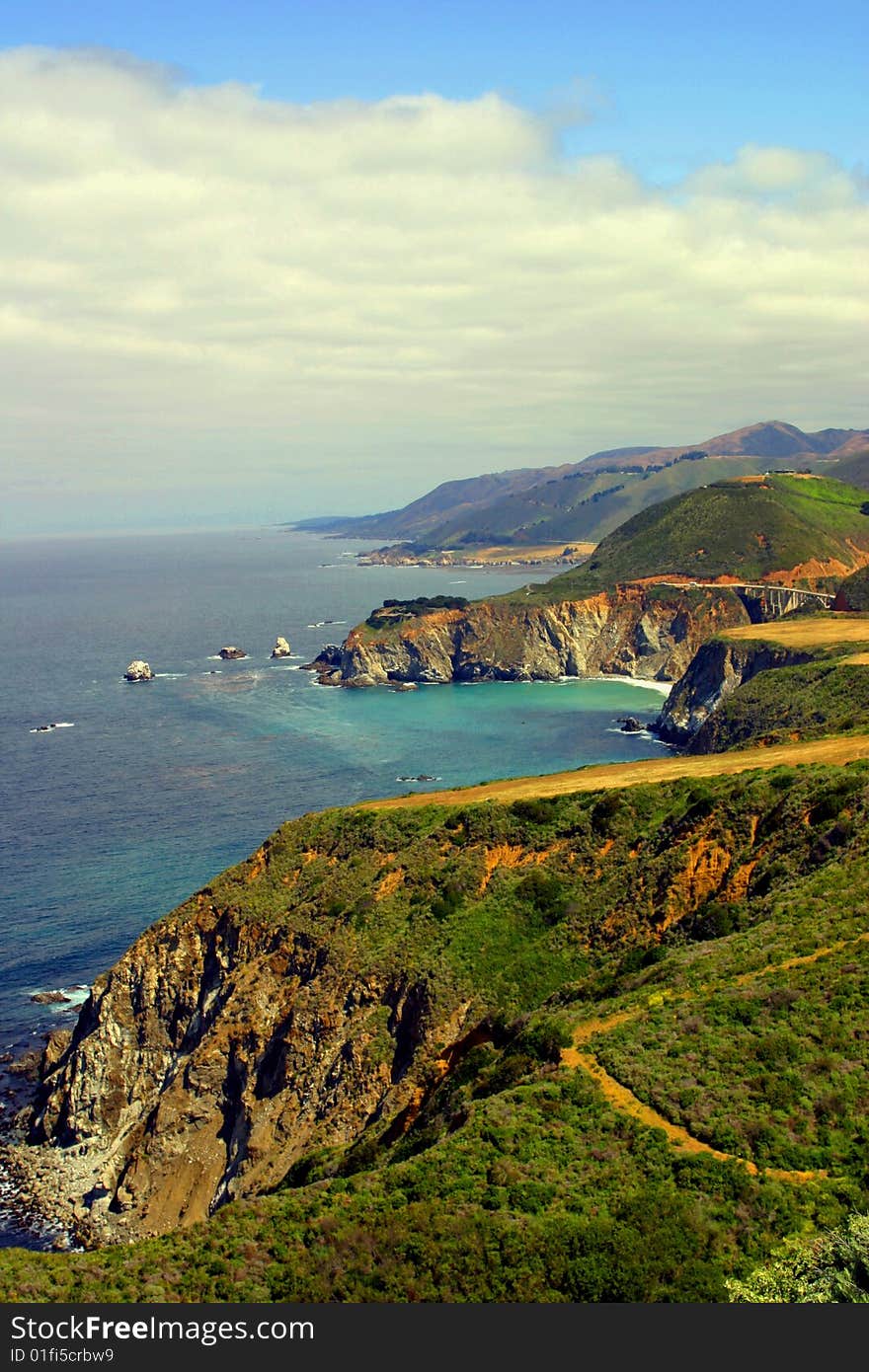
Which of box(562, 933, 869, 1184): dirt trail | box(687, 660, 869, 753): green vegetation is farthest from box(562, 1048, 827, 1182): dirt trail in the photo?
box(687, 660, 869, 753): green vegetation

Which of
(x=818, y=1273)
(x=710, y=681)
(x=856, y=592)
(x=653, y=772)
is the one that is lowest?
(x=818, y=1273)

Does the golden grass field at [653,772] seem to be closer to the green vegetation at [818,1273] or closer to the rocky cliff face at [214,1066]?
the rocky cliff face at [214,1066]

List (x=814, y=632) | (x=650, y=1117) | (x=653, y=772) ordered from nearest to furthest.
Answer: (x=650, y=1117) < (x=653, y=772) < (x=814, y=632)

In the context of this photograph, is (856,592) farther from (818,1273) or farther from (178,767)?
(818,1273)

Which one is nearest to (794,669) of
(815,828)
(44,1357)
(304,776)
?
(304,776)

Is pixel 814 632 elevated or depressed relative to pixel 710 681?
elevated

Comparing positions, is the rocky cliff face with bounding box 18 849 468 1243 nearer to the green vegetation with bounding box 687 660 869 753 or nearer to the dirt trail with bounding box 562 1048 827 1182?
the dirt trail with bounding box 562 1048 827 1182

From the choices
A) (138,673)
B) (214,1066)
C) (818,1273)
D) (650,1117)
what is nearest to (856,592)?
(138,673)

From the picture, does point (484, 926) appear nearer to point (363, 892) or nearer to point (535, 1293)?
point (363, 892)
